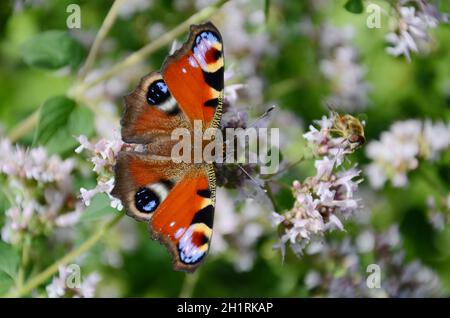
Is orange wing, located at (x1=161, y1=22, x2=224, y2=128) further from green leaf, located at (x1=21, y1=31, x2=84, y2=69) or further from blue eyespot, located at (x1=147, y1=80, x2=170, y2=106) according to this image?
green leaf, located at (x1=21, y1=31, x2=84, y2=69)

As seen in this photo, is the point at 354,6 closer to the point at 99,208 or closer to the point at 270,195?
the point at 270,195

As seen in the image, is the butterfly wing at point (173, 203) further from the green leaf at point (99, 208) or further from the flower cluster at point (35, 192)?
the flower cluster at point (35, 192)

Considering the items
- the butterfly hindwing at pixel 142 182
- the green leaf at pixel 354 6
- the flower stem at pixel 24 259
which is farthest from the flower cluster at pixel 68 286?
the green leaf at pixel 354 6

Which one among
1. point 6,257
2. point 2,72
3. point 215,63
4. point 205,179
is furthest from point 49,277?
point 2,72

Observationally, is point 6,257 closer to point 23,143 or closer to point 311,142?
point 23,143

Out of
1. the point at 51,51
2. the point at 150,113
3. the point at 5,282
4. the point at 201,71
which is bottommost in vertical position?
the point at 5,282

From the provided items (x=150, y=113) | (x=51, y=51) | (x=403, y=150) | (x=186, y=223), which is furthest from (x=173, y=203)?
(x=403, y=150)

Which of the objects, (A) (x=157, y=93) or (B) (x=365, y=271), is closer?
(A) (x=157, y=93)

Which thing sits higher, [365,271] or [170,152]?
[170,152]
